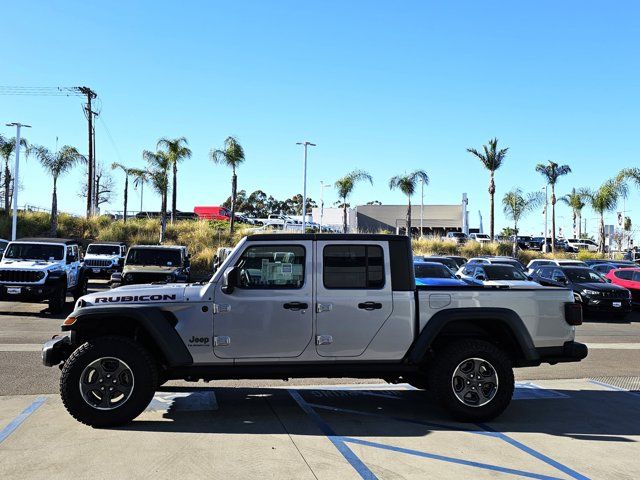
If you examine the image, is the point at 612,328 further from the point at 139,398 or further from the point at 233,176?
the point at 233,176

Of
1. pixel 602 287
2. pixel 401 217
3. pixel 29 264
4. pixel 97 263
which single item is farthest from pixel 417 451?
pixel 401 217

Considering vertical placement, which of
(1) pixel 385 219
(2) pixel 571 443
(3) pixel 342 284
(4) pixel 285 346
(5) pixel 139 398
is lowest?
(2) pixel 571 443

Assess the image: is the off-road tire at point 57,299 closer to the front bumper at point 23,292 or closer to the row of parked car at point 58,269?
the row of parked car at point 58,269

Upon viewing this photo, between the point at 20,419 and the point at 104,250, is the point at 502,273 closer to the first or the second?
the point at 20,419

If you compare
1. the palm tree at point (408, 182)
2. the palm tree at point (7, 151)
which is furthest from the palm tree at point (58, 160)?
the palm tree at point (408, 182)

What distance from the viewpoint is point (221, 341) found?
237 inches

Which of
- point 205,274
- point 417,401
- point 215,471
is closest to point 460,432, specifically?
point 417,401

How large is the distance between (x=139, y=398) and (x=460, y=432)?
322 cm

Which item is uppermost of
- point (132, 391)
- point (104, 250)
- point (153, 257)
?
point (104, 250)

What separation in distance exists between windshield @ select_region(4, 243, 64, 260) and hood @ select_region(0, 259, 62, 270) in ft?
0.87

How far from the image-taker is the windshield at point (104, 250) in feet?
91.8

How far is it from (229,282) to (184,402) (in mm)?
1862

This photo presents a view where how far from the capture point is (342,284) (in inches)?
246

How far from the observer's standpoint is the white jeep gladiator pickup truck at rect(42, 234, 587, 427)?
232 inches
